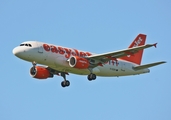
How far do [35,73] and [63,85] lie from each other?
4.51 meters

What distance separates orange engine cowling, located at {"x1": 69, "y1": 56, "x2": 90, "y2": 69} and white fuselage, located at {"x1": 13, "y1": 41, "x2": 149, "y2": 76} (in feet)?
2.26

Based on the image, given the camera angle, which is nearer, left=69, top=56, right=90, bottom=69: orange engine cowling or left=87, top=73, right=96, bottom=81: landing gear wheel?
left=69, top=56, right=90, bottom=69: orange engine cowling

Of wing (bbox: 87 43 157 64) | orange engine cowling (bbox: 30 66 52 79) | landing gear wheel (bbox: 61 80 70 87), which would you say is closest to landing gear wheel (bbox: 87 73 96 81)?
wing (bbox: 87 43 157 64)

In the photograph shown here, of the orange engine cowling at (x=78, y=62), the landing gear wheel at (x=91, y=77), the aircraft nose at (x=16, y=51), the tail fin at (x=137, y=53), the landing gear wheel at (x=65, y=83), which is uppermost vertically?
the tail fin at (x=137, y=53)

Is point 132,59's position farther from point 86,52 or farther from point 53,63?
point 53,63

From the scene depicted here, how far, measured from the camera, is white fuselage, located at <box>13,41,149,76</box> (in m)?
64.2

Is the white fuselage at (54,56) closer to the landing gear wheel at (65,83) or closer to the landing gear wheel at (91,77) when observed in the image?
the landing gear wheel at (91,77)

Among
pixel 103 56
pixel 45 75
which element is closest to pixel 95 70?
pixel 103 56

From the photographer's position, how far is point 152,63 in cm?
6850

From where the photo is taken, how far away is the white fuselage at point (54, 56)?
211 ft

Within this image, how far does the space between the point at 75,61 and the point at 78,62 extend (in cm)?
40

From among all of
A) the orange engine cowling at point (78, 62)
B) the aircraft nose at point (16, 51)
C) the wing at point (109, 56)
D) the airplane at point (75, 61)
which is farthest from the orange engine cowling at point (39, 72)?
the wing at point (109, 56)

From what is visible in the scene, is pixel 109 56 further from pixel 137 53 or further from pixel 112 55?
pixel 137 53

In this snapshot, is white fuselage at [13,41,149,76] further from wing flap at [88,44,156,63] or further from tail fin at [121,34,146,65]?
tail fin at [121,34,146,65]
